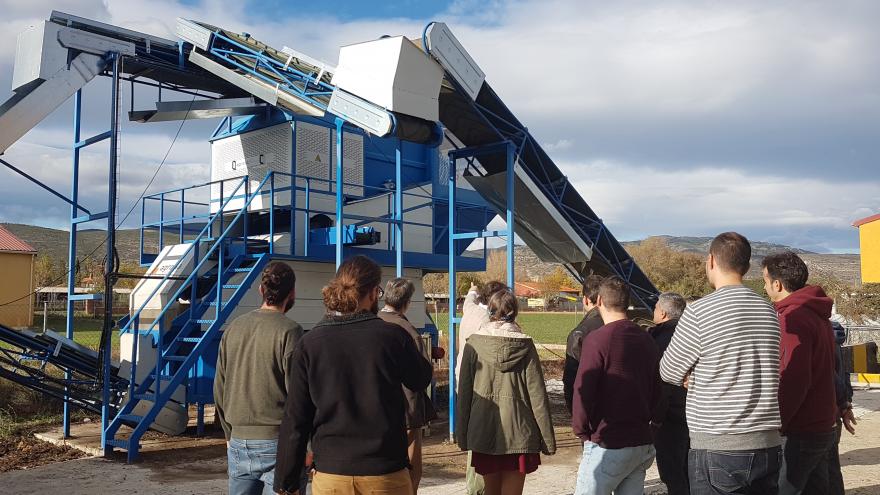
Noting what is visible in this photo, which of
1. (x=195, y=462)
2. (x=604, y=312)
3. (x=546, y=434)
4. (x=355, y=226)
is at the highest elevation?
(x=355, y=226)

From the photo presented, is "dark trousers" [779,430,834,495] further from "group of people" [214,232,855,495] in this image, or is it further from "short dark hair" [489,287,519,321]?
"short dark hair" [489,287,519,321]

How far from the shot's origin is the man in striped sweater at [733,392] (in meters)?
3.62

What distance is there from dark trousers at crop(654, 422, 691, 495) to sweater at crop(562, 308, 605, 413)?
986 millimetres

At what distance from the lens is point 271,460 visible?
4102 millimetres

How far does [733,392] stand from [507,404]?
1600 millimetres

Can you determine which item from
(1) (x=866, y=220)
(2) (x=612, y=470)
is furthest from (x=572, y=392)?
(1) (x=866, y=220)

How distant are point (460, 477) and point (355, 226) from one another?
14.1 feet

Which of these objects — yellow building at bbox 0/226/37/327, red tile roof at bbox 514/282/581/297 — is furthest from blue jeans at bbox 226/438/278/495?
red tile roof at bbox 514/282/581/297

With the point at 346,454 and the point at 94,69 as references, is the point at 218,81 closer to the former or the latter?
the point at 94,69

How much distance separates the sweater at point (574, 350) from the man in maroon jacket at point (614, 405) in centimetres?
46

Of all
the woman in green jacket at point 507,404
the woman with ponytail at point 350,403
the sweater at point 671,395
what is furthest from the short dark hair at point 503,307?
the woman with ponytail at point 350,403

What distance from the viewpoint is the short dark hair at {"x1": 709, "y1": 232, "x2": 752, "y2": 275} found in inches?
150

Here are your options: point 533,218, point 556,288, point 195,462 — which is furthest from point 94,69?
point 556,288

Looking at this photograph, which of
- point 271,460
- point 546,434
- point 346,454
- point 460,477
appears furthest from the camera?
point 460,477
